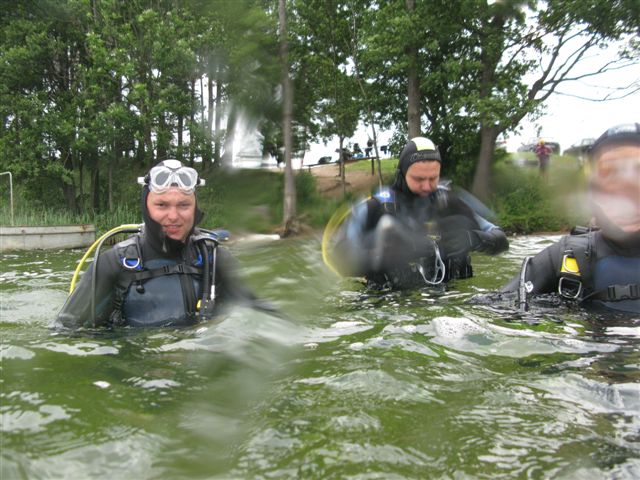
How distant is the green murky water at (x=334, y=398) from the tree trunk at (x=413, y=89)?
1606 centimetres

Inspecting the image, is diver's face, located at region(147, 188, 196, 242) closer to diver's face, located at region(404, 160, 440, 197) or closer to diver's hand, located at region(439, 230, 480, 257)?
diver's face, located at region(404, 160, 440, 197)

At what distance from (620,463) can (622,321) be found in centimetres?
211

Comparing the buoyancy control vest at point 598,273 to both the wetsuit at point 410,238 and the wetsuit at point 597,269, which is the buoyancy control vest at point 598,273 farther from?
the wetsuit at point 410,238

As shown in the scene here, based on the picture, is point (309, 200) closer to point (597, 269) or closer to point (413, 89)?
point (413, 89)

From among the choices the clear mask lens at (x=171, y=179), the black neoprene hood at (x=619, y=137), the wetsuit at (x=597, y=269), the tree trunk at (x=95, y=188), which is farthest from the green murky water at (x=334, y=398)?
the tree trunk at (x=95, y=188)

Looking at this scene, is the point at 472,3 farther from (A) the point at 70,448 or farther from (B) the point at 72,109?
(A) the point at 70,448

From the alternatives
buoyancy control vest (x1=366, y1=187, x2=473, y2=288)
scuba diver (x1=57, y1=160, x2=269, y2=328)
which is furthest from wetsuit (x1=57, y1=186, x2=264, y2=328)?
buoyancy control vest (x1=366, y1=187, x2=473, y2=288)

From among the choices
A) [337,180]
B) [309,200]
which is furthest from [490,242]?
[337,180]

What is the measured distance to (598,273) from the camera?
142 inches

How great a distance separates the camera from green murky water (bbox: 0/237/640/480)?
1.71 meters

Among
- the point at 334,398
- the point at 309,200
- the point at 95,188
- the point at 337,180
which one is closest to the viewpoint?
the point at 334,398

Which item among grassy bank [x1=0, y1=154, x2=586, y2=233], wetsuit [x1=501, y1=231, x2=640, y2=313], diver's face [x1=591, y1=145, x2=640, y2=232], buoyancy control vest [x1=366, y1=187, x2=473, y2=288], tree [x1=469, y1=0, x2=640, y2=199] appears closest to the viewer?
diver's face [x1=591, y1=145, x2=640, y2=232]

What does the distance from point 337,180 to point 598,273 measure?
58.7ft

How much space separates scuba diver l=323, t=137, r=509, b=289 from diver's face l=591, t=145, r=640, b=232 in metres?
1.82
